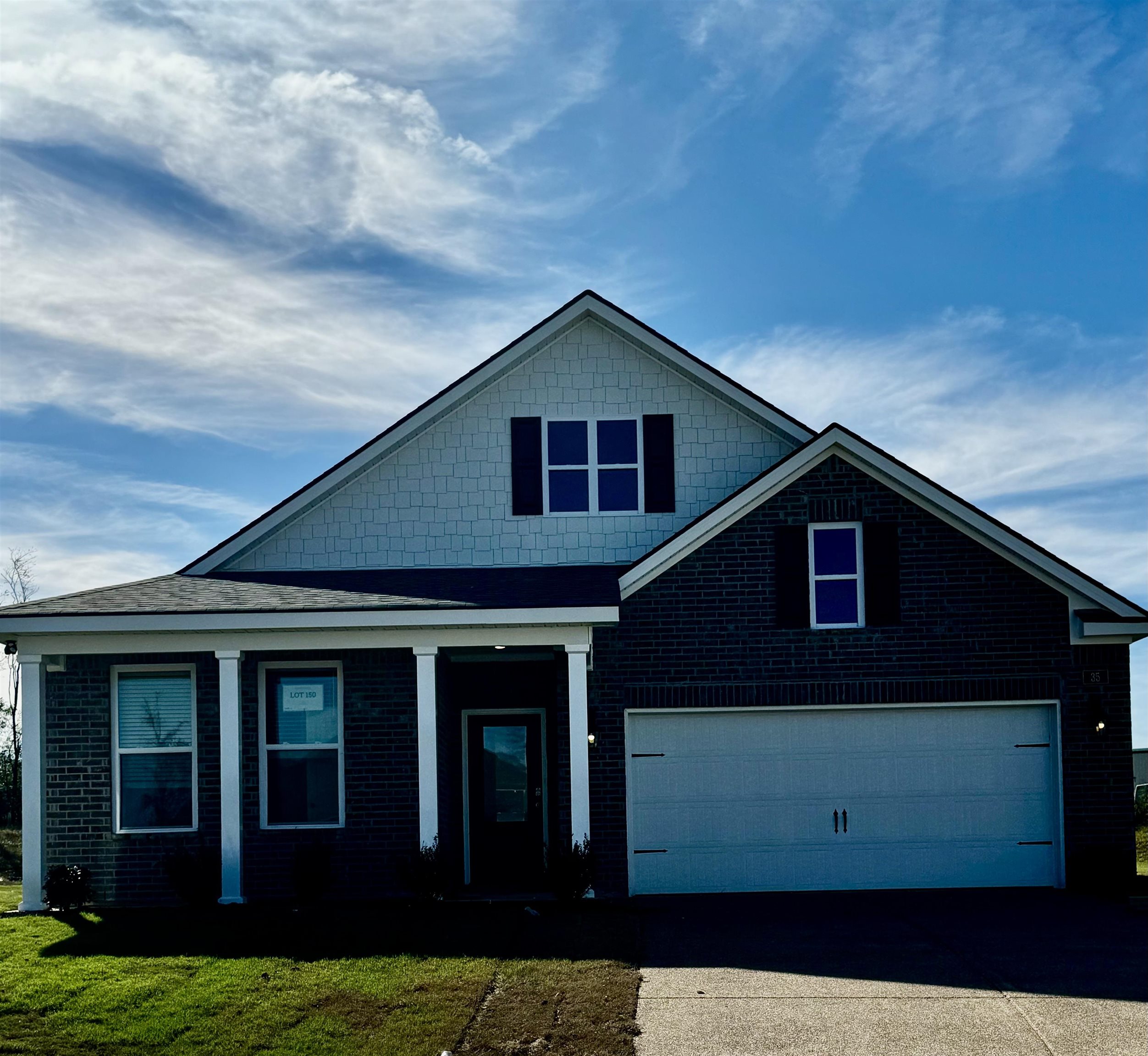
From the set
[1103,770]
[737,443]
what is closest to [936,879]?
[1103,770]

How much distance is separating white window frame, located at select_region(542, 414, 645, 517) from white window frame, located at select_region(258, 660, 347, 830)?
3.59 m

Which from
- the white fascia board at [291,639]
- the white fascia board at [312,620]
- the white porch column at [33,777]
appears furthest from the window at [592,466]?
the white porch column at [33,777]

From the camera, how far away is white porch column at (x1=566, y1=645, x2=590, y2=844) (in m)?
13.6

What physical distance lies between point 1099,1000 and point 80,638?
1039 cm

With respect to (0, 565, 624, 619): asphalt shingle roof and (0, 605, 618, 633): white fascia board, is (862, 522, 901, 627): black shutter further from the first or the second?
(0, 605, 618, 633): white fascia board

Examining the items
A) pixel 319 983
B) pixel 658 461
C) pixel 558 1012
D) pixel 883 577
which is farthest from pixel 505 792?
pixel 558 1012

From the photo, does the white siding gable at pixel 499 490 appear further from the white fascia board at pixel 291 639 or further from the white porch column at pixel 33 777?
the white porch column at pixel 33 777

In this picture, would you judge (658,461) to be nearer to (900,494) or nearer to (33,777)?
(900,494)

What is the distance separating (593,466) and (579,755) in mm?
4506

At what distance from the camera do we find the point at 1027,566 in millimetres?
14773

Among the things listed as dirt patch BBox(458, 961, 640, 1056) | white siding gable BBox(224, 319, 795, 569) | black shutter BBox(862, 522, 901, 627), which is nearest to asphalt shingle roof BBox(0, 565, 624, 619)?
white siding gable BBox(224, 319, 795, 569)

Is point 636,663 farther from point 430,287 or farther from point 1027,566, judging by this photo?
point 430,287

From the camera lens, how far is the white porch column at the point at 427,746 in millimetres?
13664

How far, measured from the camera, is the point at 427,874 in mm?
13250
